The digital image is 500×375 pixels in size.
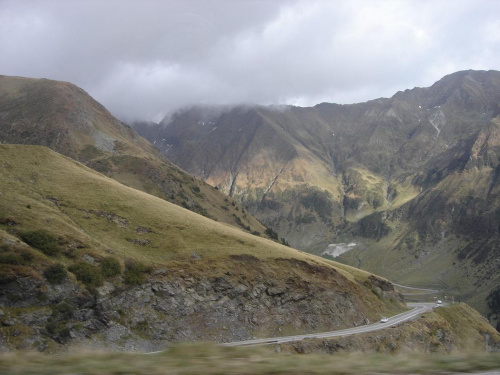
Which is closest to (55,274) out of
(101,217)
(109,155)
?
(101,217)

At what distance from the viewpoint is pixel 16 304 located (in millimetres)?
45406

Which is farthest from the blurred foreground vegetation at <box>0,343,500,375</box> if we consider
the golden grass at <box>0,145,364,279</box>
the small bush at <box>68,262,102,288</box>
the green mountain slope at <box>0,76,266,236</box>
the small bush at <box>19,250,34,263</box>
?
the green mountain slope at <box>0,76,266,236</box>

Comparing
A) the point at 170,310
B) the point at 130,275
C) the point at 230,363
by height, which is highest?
the point at 230,363

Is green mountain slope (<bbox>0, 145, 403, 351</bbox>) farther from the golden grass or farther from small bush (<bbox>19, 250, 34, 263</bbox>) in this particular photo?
the golden grass

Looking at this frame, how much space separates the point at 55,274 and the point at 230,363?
5036 centimetres

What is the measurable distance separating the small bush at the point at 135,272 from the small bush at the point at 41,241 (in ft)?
33.7

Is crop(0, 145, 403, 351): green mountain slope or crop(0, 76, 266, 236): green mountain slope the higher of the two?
Result: crop(0, 76, 266, 236): green mountain slope

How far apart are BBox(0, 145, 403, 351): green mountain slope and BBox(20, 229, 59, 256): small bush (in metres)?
0.13

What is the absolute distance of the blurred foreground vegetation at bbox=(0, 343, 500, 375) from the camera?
6.86 m

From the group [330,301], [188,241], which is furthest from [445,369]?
[330,301]

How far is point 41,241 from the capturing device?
53.2 metres

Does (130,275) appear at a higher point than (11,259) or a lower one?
lower

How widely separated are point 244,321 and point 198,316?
28.4ft

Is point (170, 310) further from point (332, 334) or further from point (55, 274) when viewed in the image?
point (332, 334)
